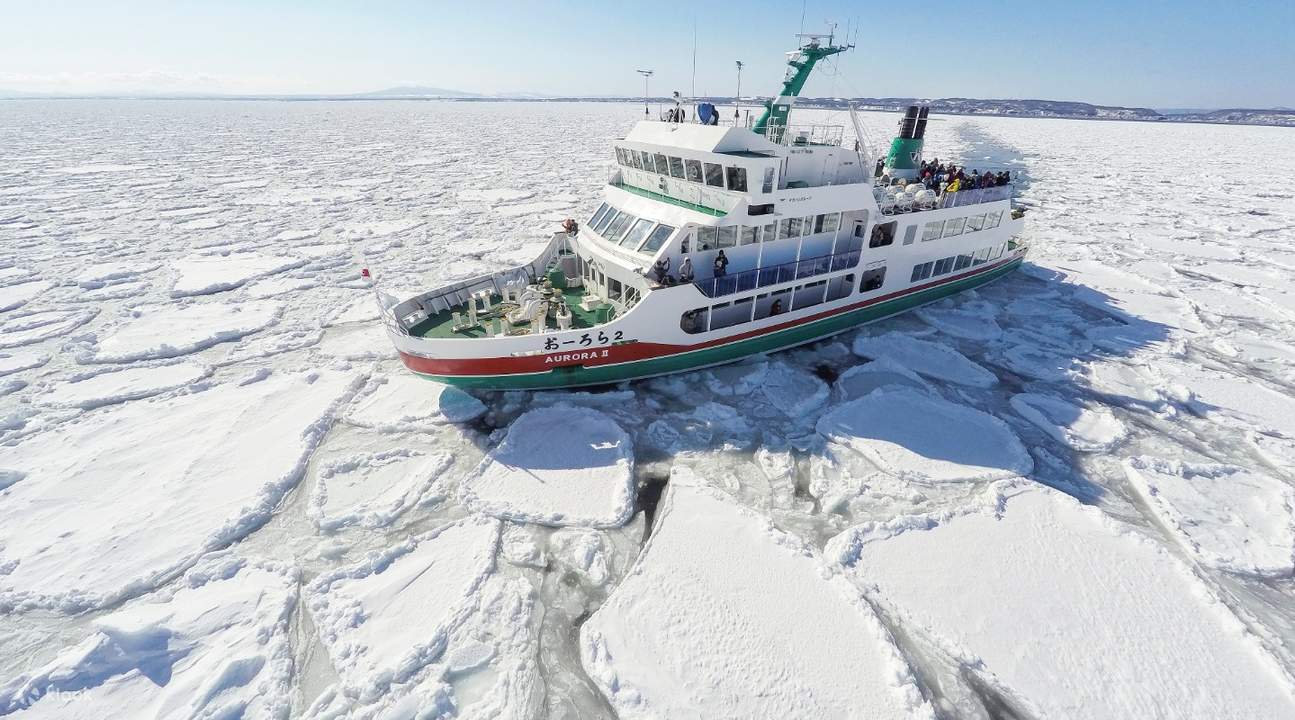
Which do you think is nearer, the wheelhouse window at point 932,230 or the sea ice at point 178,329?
the sea ice at point 178,329

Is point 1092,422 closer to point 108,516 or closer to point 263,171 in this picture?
point 108,516

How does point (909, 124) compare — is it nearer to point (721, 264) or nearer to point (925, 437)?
point (721, 264)

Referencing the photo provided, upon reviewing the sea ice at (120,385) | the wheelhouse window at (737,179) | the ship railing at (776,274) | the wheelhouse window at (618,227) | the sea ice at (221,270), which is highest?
the wheelhouse window at (737,179)

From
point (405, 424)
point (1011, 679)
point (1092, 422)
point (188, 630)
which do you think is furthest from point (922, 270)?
point (188, 630)

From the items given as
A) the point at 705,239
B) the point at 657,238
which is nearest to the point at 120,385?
the point at 657,238

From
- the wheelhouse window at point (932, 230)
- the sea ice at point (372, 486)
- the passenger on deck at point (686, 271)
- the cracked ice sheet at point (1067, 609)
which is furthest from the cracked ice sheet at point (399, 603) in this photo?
the wheelhouse window at point (932, 230)

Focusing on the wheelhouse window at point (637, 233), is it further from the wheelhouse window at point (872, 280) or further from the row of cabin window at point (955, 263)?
the row of cabin window at point (955, 263)

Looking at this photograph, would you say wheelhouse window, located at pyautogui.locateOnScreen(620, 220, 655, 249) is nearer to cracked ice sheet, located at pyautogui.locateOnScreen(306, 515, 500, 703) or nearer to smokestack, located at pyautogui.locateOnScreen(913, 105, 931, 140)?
cracked ice sheet, located at pyautogui.locateOnScreen(306, 515, 500, 703)
